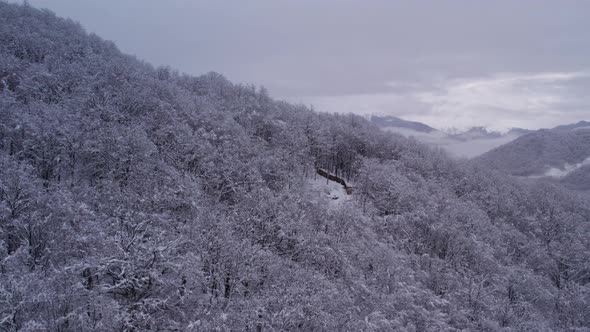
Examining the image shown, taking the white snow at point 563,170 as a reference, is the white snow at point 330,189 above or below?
below

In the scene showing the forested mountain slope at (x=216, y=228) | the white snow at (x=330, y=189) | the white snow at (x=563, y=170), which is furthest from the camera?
the white snow at (x=563, y=170)

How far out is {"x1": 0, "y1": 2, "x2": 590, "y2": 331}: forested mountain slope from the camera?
61.3ft

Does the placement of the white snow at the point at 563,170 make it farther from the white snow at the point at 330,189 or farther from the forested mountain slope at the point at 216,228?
the white snow at the point at 330,189

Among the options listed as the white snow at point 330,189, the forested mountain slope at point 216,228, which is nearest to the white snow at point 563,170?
the forested mountain slope at point 216,228

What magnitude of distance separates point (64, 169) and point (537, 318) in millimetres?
49015

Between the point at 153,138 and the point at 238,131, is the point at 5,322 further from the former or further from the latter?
the point at 238,131

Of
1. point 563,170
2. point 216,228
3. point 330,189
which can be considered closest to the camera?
point 216,228

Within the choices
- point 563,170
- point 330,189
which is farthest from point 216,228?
point 563,170

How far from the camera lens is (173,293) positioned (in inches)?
758

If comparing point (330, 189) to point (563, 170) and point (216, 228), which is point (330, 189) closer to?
point (216, 228)

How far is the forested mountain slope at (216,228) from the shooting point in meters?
18.7

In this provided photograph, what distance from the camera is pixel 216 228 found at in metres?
26.6

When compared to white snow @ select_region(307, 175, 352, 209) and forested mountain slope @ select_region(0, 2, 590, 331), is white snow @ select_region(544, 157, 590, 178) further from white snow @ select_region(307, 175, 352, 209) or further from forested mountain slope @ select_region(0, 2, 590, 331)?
white snow @ select_region(307, 175, 352, 209)

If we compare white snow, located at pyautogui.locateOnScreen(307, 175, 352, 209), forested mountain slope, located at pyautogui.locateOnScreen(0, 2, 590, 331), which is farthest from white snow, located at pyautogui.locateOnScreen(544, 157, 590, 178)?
white snow, located at pyautogui.locateOnScreen(307, 175, 352, 209)
